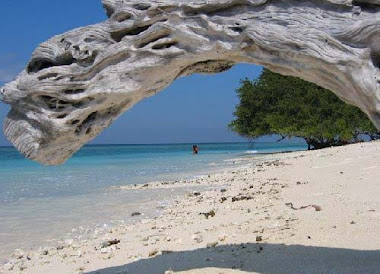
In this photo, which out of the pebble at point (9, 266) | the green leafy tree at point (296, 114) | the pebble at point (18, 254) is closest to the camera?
the pebble at point (9, 266)

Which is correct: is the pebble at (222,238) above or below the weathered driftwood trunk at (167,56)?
below

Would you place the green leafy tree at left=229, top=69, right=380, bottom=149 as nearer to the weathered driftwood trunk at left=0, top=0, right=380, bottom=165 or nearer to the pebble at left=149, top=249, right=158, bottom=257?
the pebble at left=149, top=249, right=158, bottom=257

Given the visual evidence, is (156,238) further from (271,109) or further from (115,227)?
(271,109)

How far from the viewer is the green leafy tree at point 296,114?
33000 millimetres

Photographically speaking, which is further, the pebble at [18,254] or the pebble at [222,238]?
the pebble at [18,254]

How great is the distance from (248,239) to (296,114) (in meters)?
31.0

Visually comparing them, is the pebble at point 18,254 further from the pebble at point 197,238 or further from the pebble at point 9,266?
the pebble at point 197,238

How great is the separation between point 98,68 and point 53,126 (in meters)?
0.53

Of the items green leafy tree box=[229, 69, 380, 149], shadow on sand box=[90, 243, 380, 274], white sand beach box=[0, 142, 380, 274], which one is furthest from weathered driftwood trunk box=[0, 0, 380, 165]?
green leafy tree box=[229, 69, 380, 149]

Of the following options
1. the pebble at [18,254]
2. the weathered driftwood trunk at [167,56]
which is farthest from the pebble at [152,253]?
the pebble at [18,254]

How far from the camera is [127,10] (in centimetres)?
359

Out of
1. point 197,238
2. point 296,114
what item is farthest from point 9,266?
point 296,114

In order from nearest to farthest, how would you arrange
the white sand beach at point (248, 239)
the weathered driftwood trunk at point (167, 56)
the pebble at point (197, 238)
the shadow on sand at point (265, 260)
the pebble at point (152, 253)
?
the weathered driftwood trunk at point (167, 56) → the shadow on sand at point (265, 260) → the white sand beach at point (248, 239) → the pebble at point (152, 253) → the pebble at point (197, 238)

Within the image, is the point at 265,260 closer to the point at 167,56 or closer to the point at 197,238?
the point at 197,238
